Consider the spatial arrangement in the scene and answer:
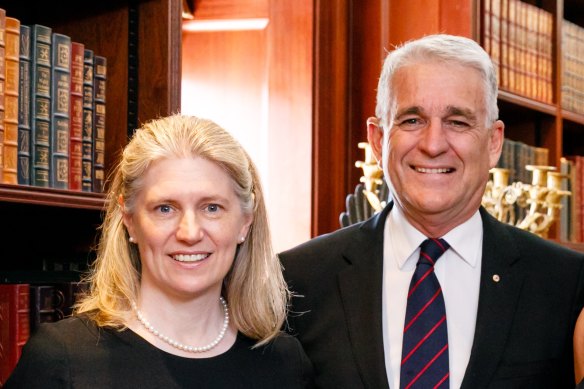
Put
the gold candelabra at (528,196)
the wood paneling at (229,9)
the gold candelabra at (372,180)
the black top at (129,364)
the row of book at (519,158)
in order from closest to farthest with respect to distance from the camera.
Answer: the black top at (129,364) → the gold candelabra at (372,180) → the gold candelabra at (528,196) → the wood paneling at (229,9) → the row of book at (519,158)

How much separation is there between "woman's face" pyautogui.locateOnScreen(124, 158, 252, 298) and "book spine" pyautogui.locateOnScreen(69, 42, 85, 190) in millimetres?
364

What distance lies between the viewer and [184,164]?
206cm

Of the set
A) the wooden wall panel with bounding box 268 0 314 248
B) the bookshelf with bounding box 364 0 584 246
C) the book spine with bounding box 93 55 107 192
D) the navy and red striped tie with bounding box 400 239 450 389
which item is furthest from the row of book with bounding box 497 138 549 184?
the book spine with bounding box 93 55 107 192

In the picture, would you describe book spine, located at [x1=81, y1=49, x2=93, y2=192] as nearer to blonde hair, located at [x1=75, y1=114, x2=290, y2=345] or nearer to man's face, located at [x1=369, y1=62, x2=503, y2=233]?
blonde hair, located at [x1=75, y1=114, x2=290, y2=345]

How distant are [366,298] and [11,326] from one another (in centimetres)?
78

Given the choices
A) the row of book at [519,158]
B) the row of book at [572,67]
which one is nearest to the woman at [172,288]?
the row of book at [519,158]

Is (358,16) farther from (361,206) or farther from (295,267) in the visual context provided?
(295,267)

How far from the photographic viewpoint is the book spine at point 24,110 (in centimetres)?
226

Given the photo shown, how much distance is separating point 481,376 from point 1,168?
3.58 ft

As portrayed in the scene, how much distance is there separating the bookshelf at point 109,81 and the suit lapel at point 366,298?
1.84 ft

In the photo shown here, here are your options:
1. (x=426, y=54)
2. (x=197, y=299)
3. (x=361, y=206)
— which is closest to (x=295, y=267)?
(x=197, y=299)

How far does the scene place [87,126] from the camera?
245 cm

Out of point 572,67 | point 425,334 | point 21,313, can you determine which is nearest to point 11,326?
point 21,313

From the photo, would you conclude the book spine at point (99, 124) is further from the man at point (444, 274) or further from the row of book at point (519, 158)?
the row of book at point (519, 158)
